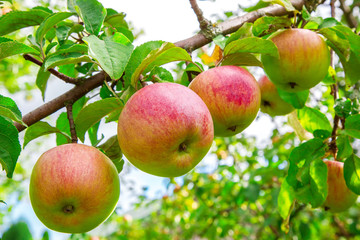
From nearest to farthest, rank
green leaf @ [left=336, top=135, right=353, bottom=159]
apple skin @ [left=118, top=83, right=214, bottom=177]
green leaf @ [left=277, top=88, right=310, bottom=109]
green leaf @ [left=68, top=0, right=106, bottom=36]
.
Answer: apple skin @ [left=118, top=83, right=214, bottom=177] → green leaf @ [left=68, top=0, right=106, bottom=36] → green leaf @ [left=336, top=135, right=353, bottom=159] → green leaf @ [left=277, top=88, right=310, bottom=109]

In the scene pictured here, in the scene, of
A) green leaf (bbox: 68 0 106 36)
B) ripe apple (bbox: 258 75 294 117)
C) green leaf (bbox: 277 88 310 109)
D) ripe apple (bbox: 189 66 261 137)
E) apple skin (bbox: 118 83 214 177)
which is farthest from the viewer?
ripe apple (bbox: 258 75 294 117)

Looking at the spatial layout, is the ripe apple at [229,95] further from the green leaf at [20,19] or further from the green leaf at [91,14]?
the green leaf at [20,19]

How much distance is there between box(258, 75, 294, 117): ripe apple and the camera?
4.38ft

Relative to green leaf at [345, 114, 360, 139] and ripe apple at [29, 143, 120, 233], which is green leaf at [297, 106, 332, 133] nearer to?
green leaf at [345, 114, 360, 139]

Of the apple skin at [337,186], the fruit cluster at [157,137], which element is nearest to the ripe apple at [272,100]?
the apple skin at [337,186]

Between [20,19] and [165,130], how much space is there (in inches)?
23.7

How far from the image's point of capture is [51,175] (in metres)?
0.78

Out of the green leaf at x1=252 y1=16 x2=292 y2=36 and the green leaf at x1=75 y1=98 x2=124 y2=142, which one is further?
the green leaf at x1=252 y1=16 x2=292 y2=36

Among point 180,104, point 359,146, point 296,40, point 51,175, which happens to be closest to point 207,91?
point 180,104

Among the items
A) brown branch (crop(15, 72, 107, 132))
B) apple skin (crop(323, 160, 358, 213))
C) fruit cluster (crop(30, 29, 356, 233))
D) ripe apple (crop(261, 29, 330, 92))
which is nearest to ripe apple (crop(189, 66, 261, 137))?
fruit cluster (crop(30, 29, 356, 233))

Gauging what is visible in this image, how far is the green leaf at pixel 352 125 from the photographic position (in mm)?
988

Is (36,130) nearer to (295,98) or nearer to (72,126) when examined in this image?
(72,126)

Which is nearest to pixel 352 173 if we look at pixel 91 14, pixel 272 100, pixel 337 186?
pixel 337 186

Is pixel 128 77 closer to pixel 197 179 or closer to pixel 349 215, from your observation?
pixel 197 179
